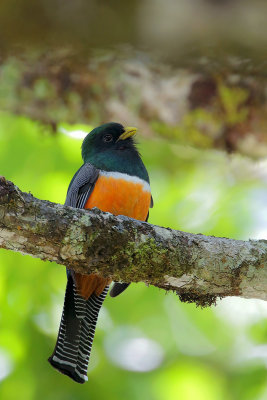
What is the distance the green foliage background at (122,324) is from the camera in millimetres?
4137

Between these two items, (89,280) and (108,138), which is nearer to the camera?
(89,280)

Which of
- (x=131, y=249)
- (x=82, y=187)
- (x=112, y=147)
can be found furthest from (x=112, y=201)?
(x=131, y=249)

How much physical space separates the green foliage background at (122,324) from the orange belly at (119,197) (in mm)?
869

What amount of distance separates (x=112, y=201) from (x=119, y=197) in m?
0.05

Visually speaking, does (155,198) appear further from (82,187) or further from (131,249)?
(131,249)

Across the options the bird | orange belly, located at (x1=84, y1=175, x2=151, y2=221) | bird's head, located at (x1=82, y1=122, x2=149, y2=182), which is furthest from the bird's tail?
bird's head, located at (x1=82, y1=122, x2=149, y2=182)

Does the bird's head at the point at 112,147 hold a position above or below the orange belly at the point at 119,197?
above

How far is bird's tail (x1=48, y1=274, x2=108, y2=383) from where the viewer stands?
3.63 metres

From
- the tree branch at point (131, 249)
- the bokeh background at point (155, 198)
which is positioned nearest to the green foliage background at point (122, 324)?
the bokeh background at point (155, 198)

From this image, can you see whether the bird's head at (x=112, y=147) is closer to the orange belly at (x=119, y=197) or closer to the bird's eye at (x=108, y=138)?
the bird's eye at (x=108, y=138)

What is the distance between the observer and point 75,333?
3.77m

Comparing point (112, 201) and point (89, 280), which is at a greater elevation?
point (112, 201)

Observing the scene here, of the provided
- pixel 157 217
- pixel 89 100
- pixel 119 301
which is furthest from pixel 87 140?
pixel 119 301

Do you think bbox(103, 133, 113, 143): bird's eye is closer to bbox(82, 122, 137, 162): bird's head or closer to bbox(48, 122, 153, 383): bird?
bbox(82, 122, 137, 162): bird's head
